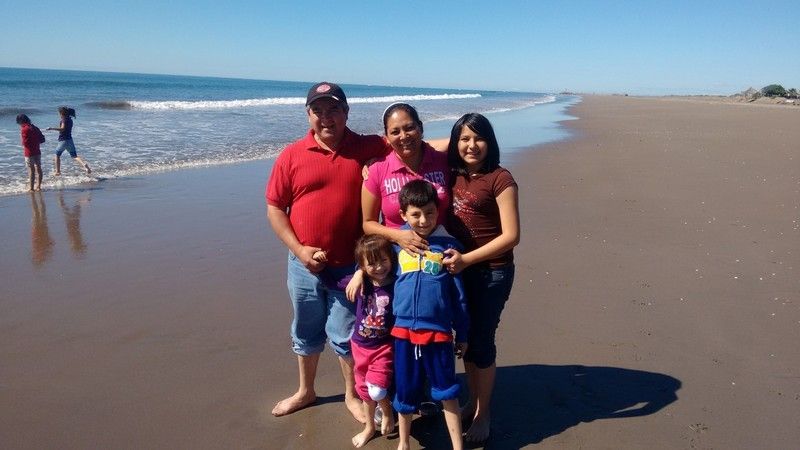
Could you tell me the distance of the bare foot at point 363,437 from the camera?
117 inches

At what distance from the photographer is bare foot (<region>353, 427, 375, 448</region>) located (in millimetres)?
2973

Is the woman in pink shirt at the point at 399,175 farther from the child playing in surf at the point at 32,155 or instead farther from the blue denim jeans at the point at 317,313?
the child playing in surf at the point at 32,155

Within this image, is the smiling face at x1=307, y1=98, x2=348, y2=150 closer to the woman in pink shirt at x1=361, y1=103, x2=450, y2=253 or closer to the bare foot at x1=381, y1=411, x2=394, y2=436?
the woman in pink shirt at x1=361, y1=103, x2=450, y2=253

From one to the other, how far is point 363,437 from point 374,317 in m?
0.70

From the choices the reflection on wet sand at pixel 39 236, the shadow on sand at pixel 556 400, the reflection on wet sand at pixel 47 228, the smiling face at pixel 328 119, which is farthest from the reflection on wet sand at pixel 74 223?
the shadow on sand at pixel 556 400

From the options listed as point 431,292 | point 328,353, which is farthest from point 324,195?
point 328,353

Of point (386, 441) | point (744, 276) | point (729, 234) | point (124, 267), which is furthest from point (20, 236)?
point (729, 234)

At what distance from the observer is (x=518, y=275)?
528 centimetres

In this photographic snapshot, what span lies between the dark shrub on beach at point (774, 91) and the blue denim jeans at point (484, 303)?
75.3m

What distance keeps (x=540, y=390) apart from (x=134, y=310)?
10.6 feet

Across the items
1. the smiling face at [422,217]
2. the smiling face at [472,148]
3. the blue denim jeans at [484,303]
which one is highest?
the smiling face at [472,148]

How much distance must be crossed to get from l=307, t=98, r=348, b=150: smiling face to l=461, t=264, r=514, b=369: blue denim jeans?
1035 mm

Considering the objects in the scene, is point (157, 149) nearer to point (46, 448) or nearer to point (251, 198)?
point (251, 198)

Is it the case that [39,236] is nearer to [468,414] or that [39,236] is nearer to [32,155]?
[32,155]
